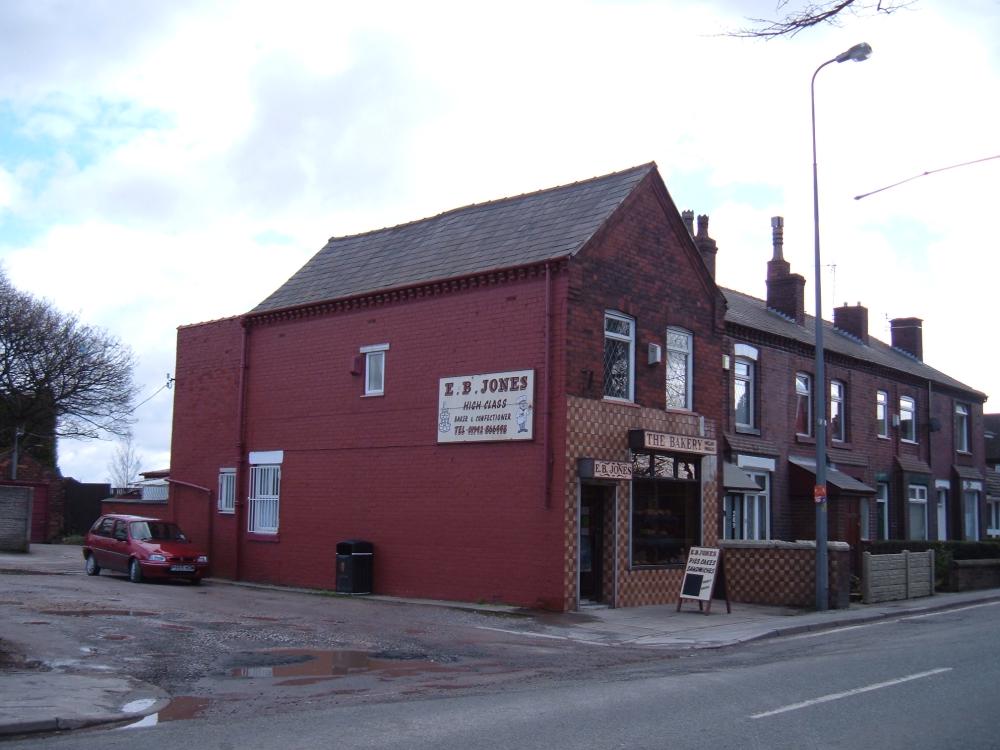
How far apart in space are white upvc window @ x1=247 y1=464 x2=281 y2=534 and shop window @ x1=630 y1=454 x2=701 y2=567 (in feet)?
29.7

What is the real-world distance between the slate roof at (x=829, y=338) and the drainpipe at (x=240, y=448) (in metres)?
12.3

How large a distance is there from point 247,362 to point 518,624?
38.7 ft

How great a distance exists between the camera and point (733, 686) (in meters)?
11.1

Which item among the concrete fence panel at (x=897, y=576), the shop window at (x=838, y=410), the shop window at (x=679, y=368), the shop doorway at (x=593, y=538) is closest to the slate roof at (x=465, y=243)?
the shop window at (x=679, y=368)

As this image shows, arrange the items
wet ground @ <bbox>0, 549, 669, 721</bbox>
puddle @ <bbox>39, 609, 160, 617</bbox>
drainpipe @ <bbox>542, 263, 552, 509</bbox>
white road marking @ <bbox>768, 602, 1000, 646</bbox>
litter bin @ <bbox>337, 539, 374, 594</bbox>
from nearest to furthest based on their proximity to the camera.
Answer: wet ground @ <bbox>0, 549, 669, 721</bbox> → puddle @ <bbox>39, 609, 160, 617</bbox> → white road marking @ <bbox>768, 602, 1000, 646</bbox> → drainpipe @ <bbox>542, 263, 552, 509</bbox> → litter bin @ <bbox>337, 539, 374, 594</bbox>

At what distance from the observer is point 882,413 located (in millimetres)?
33625

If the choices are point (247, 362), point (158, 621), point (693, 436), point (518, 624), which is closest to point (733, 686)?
point (518, 624)

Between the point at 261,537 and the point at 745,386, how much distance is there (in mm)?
13086

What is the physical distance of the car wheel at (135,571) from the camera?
23.6 m

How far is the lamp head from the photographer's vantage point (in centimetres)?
1659

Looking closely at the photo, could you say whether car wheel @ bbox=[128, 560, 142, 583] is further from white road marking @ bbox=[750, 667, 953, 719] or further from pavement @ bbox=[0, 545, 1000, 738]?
white road marking @ bbox=[750, 667, 953, 719]

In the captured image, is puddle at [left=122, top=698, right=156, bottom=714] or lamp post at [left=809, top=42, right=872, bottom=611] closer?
puddle at [left=122, top=698, right=156, bottom=714]

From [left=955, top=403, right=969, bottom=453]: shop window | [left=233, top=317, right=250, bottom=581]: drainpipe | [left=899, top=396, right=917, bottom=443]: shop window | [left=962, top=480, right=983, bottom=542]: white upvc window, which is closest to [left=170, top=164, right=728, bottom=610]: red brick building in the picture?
[left=233, top=317, right=250, bottom=581]: drainpipe

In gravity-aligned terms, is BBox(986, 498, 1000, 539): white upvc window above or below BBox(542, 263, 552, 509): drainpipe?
below
